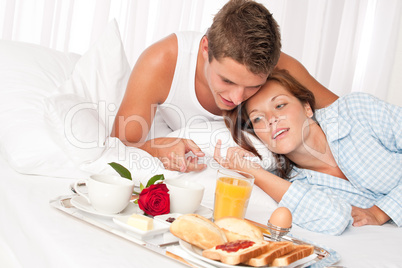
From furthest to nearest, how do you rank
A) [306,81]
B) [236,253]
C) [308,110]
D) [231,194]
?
1. [306,81]
2. [308,110]
3. [231,194]
4. [236,253]

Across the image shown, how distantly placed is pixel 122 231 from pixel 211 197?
0.49 m

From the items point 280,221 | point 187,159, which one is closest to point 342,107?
point 187,159

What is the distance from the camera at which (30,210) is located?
34.6 inches

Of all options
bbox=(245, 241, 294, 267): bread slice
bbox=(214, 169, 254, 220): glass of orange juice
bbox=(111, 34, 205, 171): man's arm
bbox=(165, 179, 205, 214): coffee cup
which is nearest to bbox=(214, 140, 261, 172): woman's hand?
bbox=(111, 34, 205, 171): man's arm

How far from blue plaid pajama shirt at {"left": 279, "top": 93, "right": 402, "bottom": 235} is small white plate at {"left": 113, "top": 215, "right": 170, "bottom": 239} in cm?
69

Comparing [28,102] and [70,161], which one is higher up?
[28,102]

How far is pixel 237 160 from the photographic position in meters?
1.43

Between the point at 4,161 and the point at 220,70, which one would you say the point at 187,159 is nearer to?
the point at 220,70

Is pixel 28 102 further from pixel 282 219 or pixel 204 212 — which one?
pixel 282 219

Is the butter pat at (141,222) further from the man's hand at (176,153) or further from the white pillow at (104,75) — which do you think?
the white pillow at (104,75)

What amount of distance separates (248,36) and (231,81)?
0.17m


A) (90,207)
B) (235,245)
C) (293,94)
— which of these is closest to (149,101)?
(293,94)

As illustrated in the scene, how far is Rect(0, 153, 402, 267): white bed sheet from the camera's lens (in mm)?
709

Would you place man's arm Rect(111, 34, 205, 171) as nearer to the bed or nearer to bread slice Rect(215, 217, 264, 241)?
the bed
